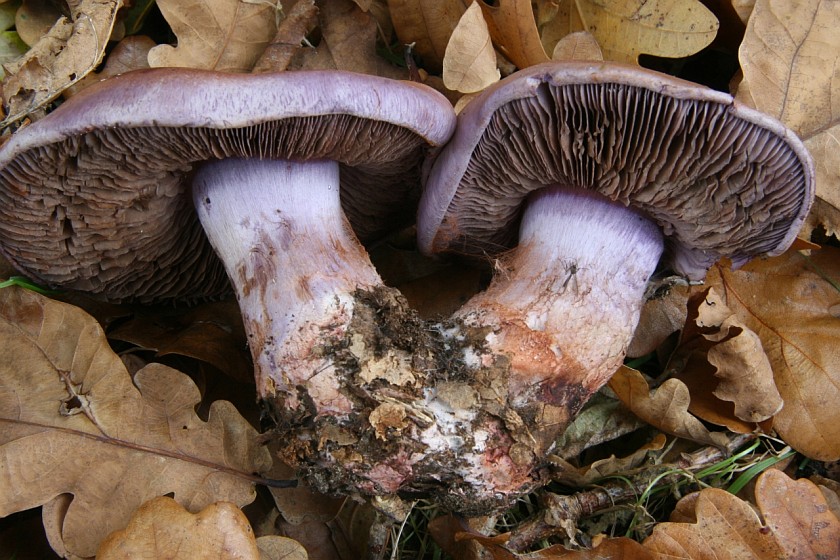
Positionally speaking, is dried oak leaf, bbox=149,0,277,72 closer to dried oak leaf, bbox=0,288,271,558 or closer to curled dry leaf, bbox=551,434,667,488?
dried oak leaf, bbox=0,288,271,558

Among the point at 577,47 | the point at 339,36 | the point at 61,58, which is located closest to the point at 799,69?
the point at 577,47

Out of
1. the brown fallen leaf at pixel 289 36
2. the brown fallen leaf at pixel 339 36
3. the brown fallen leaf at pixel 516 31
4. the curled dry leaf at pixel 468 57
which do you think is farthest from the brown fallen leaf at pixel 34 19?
the brown fallen leaf at pixel 516 31

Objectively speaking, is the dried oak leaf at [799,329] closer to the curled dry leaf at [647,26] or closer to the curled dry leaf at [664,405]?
the curled dry leaf at [664,405]

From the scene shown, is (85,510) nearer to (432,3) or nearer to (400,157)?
(400,157)

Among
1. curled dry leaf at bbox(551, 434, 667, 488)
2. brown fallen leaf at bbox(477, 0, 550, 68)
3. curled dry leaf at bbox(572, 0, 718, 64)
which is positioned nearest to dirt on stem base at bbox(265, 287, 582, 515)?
curled dry leaf at bbox(551, 434, 667, 488)

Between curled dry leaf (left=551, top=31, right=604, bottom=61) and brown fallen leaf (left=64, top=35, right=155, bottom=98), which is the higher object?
curled dry leaf (left=551, top=31, right=604, bottom=61)

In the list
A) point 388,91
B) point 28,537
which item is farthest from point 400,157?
point 28,537

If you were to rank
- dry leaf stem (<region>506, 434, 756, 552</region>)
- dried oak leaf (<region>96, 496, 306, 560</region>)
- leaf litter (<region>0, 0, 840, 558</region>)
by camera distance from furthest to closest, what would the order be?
→ dry leaf stem (<region>506, 434, 756, 552</region>)
leaf litter (<region>0, 0, 840, 558</region>)
dried oak leaf (<region>96, 496, 306, 560</region>)
